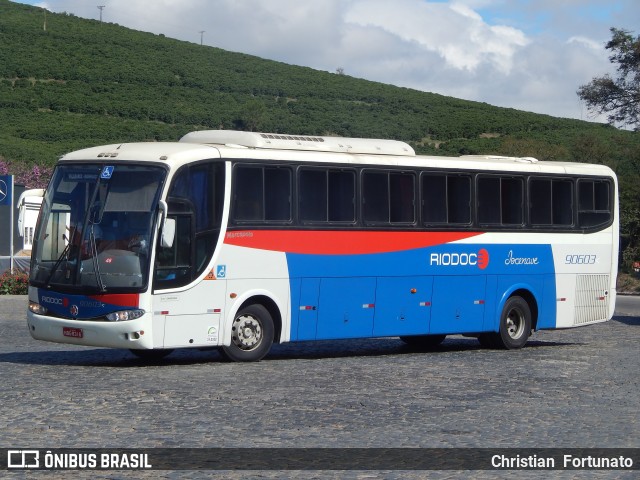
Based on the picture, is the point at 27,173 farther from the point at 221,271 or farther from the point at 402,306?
the point at 221,271

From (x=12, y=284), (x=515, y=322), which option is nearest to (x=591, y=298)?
(x=515, y=322)

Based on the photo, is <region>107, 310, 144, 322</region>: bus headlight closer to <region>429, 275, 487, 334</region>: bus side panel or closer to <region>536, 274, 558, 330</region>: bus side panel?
<region>429, 275, 487, 334</region>: bus side panel

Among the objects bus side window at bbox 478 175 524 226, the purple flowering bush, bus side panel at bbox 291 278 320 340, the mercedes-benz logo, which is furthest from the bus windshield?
the purple flowering bush

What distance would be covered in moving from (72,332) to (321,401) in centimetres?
475

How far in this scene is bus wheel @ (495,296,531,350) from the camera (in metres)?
22.1

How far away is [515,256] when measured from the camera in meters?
22.1

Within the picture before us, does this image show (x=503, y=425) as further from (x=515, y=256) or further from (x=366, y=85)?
(x=366, y=85)

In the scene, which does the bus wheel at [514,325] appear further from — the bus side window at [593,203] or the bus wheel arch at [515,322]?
the bus side window at [593,203]

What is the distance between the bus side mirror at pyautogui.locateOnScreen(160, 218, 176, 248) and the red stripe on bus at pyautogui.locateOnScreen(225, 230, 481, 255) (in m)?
0.99

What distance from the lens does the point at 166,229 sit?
1706 cm

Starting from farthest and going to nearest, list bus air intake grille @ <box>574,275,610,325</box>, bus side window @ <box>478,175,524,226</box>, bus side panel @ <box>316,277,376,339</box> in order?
bus air intake grille @ <box>574,275,610,325</box>, bus side window @ <box>478,175,524,226</box>, bus side panel @ <box>316,277,376,339</box>

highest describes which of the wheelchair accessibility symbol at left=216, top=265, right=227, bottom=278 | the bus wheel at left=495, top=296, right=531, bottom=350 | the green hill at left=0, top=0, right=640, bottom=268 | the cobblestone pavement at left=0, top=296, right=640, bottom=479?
the green hill at left=0, top=0, right=640, bottom=268

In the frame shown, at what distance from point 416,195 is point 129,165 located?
17.4ft

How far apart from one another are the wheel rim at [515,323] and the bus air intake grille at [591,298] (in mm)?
1336
